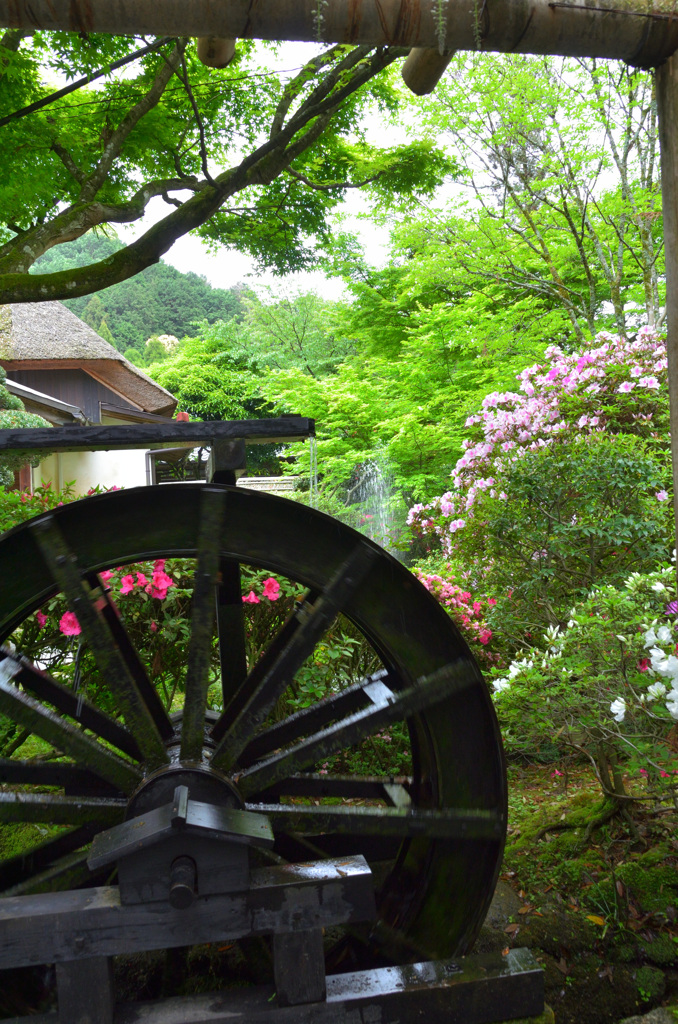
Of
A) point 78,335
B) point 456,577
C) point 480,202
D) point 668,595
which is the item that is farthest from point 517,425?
point 78,335

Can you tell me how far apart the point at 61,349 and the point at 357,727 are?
554 inches

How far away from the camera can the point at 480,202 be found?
10.7m

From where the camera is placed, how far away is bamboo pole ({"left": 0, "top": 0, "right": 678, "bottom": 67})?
1.90 meters

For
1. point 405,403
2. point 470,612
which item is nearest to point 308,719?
point 470,612

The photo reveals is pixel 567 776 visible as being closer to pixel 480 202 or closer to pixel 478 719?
pixel 478 719

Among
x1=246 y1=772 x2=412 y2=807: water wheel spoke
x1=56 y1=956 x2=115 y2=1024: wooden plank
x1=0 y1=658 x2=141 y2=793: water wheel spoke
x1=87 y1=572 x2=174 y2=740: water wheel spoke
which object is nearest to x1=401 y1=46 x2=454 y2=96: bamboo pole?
x1=87 y1=572 x2=174 y2=740: water wheel spoke

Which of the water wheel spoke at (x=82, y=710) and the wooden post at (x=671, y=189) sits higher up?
the wooden post at (x=671, y=189)

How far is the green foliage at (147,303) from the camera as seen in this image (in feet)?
128

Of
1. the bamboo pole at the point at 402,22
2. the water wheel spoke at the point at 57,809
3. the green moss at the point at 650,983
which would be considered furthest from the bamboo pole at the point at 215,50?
the green moss at the point at 650,983

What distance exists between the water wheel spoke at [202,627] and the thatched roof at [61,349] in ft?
41.3

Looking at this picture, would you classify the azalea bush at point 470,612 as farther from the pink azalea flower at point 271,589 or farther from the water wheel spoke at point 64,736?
the water wheel spoke at point 64,736

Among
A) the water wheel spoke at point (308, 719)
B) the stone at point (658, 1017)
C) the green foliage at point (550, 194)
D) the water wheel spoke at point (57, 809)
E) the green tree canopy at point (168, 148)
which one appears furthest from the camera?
the green foliage at point (550, 194)

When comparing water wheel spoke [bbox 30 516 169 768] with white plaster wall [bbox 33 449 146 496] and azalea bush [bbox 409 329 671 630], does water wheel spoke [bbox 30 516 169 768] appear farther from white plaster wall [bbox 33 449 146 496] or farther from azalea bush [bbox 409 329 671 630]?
white plaster wall [bbox 33 449 146 496]

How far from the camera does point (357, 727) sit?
6.73 ft
